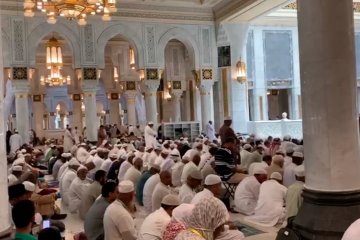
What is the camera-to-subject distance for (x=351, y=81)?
110 inches

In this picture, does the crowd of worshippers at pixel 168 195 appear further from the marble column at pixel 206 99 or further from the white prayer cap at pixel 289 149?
the marble column at pixel 206 99

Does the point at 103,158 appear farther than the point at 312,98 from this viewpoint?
Yes

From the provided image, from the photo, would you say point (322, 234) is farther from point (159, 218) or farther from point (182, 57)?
point (182, 57)

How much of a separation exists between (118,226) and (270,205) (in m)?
2.08

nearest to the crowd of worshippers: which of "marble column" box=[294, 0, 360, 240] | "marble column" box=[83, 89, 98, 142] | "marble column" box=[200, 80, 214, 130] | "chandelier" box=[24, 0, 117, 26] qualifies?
"marble column" box=[294, 0, 360, 240]

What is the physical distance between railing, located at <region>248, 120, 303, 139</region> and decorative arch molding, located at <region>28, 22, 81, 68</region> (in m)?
5.69

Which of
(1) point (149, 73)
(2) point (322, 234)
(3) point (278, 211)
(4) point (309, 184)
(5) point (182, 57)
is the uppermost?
(5) point (182, 57)

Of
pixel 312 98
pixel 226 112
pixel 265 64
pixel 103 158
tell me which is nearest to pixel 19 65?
pixel 103 158

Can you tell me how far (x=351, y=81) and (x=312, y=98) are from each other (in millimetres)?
277

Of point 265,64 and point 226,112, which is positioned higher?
point 265,64

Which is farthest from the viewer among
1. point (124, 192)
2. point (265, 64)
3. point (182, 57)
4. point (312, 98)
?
point (182, 57)

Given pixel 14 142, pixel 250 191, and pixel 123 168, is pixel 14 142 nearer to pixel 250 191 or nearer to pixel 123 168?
pixel 123 168

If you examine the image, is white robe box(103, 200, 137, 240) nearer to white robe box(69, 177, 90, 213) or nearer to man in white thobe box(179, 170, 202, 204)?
man in white thobe box(179, 170, 202, 204)

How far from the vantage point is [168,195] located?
3062mm
